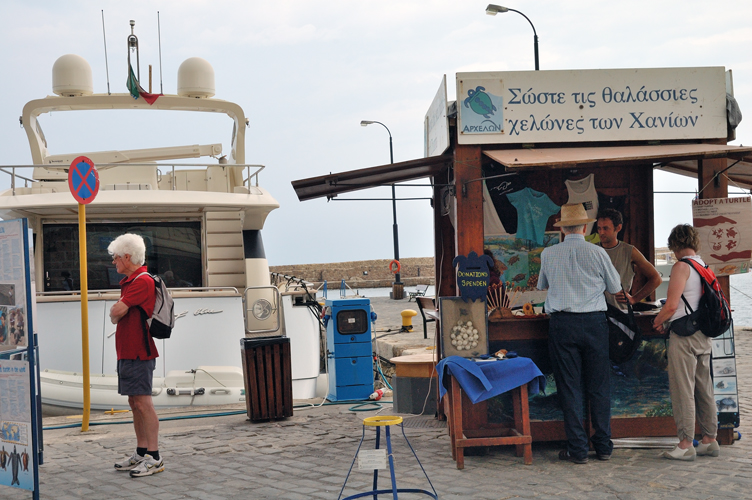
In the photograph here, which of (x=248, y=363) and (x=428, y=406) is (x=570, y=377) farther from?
(x=248, y=363)

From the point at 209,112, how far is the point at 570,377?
985 cm

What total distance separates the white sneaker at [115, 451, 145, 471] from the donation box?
3791 mm

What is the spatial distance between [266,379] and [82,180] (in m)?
2.96

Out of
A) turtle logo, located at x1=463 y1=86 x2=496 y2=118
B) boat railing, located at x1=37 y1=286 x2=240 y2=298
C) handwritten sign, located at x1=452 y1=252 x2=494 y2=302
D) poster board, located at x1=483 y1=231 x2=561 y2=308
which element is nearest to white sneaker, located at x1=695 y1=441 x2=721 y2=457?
poster board, located at x1=483 y1=231 x2=561 y2=308

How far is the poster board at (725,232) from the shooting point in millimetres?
6508

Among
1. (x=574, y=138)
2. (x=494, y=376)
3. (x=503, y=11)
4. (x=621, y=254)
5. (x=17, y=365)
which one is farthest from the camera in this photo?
(x=503, y=11)

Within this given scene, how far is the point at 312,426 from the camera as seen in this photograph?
7.71m

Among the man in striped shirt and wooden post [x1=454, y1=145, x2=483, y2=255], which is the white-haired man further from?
the man in striped shirt

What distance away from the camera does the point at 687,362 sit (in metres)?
5.72

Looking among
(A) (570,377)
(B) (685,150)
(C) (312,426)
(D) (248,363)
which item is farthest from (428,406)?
(B) (685,150)

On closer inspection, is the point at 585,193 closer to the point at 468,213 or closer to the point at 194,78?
the point at 468,213

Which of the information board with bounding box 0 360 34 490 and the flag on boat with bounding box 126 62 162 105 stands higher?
the flag on boat with bounding box 126 62 162 105

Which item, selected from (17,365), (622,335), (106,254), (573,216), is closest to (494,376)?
(622,335)

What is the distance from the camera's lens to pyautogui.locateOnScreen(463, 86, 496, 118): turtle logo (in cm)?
642
